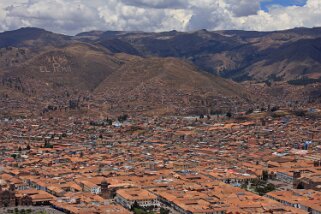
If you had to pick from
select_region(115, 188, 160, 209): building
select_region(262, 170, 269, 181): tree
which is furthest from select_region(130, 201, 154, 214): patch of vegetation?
select_region(262, 170, 269, 181): tree

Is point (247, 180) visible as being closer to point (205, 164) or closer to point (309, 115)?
point (205, 164)

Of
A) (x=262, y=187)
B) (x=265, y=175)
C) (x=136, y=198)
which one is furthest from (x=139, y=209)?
(x=265, y=175)

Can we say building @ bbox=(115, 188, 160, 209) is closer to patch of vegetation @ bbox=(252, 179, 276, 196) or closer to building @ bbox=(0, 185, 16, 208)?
building @ bbox=(0, 185, 16, 208)

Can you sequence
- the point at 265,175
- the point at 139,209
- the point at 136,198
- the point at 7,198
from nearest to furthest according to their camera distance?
the point at 139,209, the point at 7,198, the point at 136,198, the point at 265,175

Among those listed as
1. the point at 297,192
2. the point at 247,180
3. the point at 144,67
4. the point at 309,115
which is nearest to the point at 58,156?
the point at 247,180

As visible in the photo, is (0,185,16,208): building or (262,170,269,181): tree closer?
(0,185,16,208): building

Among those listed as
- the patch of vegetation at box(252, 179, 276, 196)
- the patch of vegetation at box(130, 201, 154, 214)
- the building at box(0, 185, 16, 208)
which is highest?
the building at box(0, 185, 16, 208)

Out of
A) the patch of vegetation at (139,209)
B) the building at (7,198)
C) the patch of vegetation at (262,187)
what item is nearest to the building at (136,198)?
the patch of vegetation at (139,209)

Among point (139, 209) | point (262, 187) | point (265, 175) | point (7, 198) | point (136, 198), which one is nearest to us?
point (139, 209)

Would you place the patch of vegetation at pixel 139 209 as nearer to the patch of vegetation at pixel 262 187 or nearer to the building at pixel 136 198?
the building at pixel 136 198

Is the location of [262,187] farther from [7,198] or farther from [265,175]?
[7,198]

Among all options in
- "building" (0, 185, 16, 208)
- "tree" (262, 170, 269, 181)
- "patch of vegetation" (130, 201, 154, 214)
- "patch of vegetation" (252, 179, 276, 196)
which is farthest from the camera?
"tree" (262, 170, 269, 181)
